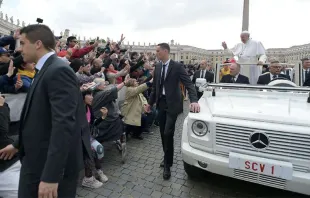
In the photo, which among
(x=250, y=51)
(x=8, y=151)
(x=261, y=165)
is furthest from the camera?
(x=250, y=51)

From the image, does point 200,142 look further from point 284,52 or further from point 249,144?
point 284,52

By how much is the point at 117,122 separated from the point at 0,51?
7.83 ft

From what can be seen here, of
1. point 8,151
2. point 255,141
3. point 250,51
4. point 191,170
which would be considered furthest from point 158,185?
point 250,51

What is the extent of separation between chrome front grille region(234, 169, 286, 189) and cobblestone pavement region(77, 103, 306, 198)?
669mm

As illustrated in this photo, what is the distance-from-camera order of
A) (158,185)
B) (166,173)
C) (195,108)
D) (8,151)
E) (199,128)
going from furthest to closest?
1. (166,173)
2. (158,185)
3. (195,108)
4. (199,128)
5. (8,151)

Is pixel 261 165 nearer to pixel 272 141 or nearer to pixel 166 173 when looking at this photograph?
pixel 272 141

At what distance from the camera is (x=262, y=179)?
9.44ft

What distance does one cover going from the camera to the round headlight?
3.26 m

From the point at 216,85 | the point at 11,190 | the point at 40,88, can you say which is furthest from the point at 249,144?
the point at 11,190

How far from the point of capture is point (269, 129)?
2.82 metres

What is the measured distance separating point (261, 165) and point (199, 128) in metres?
0.90

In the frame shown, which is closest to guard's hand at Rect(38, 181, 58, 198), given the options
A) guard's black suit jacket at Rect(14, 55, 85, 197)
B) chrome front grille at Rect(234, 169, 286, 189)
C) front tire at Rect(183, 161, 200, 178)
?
guard's black suit jacket at Rect(14, 55, 85, 197)

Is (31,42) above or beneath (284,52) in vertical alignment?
beneath

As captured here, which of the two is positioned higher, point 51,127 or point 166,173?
point 51,127
